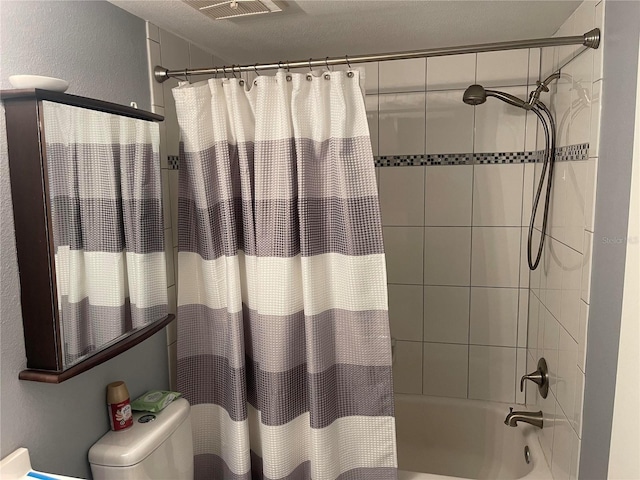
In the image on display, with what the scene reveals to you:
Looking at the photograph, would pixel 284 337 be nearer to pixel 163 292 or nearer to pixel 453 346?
pixel 163 292

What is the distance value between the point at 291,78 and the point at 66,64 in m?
0.68

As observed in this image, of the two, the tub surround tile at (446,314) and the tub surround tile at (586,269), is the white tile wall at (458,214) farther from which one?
the tub surround tile at (586,269)

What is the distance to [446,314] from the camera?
99.2 inches

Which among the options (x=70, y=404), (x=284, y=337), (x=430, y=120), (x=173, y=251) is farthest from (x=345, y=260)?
(x=430, y=120)

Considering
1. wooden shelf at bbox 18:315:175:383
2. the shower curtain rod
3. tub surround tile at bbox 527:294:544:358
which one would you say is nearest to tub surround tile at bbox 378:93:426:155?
the shower curtain rod

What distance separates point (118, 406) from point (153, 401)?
0.46 ft

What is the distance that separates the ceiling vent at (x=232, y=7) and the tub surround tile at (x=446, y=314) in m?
1.58

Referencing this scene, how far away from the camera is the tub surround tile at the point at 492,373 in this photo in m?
2.48

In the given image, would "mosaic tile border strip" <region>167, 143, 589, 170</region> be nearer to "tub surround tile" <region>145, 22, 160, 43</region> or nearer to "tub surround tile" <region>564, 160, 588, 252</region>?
"tub surround tile" <region>564, 160, 588, 252</region>

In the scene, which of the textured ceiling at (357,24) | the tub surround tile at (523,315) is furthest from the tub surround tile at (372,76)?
the tub surround tile at (523,315)

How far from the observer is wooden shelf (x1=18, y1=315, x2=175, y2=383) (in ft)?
4.05

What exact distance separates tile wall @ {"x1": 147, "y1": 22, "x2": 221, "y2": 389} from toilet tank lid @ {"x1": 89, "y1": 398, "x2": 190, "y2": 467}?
1.05 feet

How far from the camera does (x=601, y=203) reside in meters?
1.42

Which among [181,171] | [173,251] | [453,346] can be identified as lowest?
[453,346]
